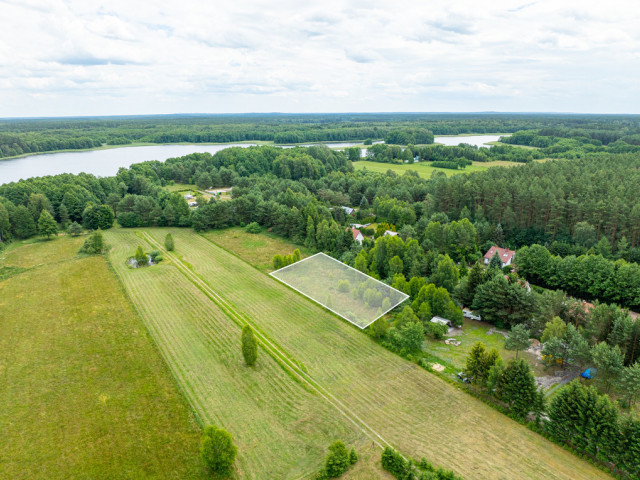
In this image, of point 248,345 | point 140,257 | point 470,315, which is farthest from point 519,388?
point 140,257

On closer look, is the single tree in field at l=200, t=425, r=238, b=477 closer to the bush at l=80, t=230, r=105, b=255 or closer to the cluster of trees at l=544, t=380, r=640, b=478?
the cluster of trees at l=544, t=380, r=640, b=478

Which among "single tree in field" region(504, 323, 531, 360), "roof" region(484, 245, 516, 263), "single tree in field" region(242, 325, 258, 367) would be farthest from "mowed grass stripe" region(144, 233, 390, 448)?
"roof" region(484, 245, 516, 263)

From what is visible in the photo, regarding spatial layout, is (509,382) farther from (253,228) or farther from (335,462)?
(253,228)

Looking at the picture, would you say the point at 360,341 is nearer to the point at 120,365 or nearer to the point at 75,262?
the point at 120,365

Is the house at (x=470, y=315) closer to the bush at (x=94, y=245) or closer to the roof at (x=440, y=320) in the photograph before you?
the roof at (x=440, y=320)

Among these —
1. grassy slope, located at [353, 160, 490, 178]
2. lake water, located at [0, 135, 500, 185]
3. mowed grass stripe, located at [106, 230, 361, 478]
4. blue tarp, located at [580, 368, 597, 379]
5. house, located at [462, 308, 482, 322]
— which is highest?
lake water, located at [0, 135, 500, 185]

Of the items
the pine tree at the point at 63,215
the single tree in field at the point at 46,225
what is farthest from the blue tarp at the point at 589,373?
the pine tree at the point at 63,215
